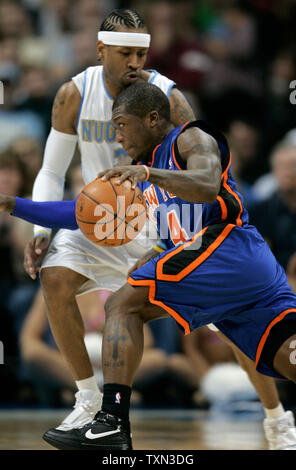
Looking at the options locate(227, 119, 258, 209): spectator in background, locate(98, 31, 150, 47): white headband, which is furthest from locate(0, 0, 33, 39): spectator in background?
locate(98, 31, 150, 47): white headband

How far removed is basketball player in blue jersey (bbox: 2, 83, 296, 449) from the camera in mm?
3482

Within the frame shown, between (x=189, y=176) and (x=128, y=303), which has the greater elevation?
(x=189, y=176)

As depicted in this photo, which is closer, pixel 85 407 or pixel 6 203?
pixel 6 203

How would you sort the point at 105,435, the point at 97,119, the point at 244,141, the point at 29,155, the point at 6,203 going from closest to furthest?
the point at 105,435 < the point at 6,203 < the point at 97,119 < the point at 29,155 < the point at 244,141

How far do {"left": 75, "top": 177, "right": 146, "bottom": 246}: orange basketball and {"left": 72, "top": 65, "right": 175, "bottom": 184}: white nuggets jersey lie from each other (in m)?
0.99

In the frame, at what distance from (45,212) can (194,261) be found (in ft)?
3.02

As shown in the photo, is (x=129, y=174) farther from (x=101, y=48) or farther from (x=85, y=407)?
(x=85, y=407)

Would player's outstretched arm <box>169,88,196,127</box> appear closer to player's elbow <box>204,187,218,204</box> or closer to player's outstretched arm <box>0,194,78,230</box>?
player's outstretched arm <box>0,194,78,230</box>

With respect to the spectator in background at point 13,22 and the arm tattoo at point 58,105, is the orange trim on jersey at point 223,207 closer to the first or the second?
the arm tattoo at point 58,105

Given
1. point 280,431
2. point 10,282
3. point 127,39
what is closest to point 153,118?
point 127,39

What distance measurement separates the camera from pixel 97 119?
453 centimetres

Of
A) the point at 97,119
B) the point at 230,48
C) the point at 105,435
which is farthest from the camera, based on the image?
the point at 230,48
